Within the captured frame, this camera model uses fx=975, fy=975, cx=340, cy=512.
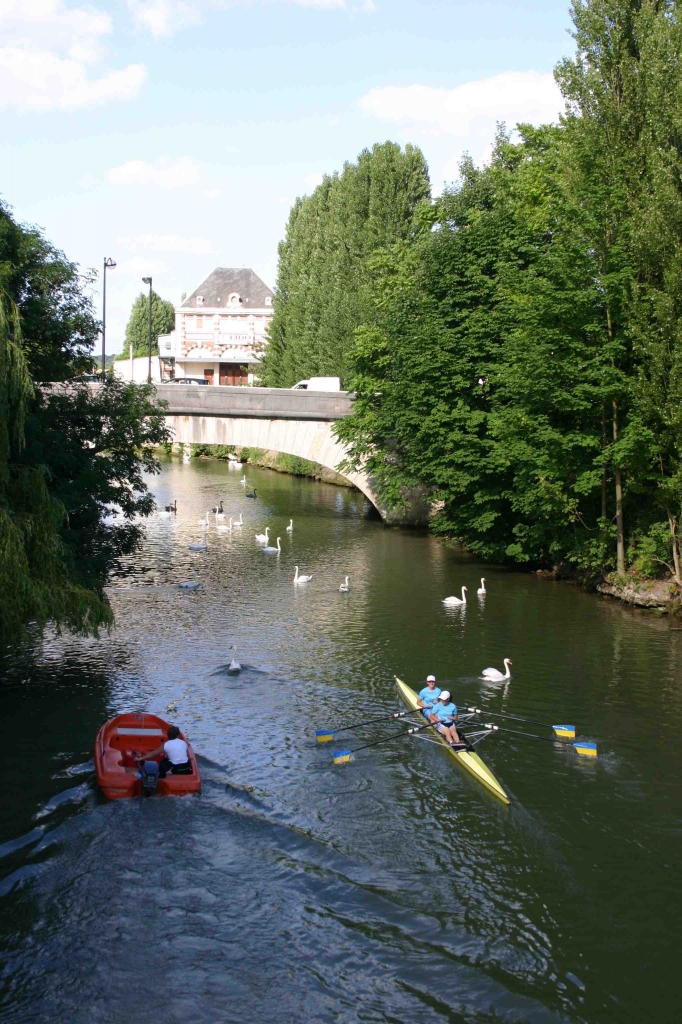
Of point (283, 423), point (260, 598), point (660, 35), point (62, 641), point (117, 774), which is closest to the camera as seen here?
point (117, 774)

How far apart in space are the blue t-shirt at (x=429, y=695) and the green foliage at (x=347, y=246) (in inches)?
1393

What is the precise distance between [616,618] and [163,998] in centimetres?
2062

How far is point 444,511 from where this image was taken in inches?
1567

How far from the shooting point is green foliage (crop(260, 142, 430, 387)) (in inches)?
2343

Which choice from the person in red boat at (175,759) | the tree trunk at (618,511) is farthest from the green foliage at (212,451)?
the person in red boat at (175,759)

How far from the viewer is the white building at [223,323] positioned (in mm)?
98688

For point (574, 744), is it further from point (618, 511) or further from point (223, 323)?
point (223, 323)

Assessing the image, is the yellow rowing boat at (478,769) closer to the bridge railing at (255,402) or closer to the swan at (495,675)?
the swan at (495,675)

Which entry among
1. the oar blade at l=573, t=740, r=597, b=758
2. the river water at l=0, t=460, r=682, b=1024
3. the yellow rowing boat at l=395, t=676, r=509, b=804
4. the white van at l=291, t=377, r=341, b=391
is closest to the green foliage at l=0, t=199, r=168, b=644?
the river water at l=0, t=460, r=682, b=1024

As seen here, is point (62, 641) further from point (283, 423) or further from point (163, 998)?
point (283, 423)

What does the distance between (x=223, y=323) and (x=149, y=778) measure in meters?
90.1

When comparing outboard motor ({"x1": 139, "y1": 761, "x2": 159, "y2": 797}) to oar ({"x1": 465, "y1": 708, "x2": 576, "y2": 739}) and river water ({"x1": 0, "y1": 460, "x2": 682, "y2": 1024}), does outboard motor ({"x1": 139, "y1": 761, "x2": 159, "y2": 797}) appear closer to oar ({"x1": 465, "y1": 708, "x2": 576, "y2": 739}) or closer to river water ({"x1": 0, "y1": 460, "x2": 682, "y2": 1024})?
river water ({"x1": 0, "y1": 460, "x2": 682, "y2": 1024})

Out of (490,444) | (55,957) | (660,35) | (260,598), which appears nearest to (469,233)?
(490,444)

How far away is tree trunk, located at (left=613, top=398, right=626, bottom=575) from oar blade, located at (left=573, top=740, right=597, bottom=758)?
13086 mm
